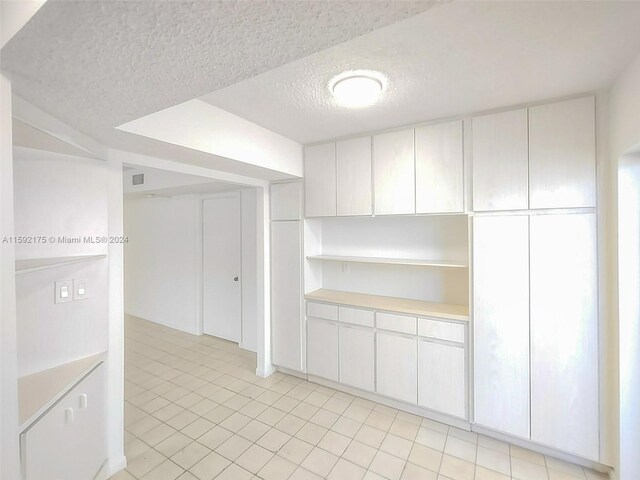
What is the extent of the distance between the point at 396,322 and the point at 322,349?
0.87m

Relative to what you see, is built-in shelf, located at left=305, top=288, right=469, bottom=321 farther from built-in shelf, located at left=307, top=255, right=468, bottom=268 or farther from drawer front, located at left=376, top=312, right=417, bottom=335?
built-in shelf, located at left=307, top=255, right=468, bottom=268

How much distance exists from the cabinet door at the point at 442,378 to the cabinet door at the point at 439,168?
117 centimetres

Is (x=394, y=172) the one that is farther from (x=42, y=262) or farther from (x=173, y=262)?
(x=173, y=262)

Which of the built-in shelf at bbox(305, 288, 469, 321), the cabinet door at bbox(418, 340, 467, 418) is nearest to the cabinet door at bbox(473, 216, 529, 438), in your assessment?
the cabinet door at bbox(418, 340, 467, 418)

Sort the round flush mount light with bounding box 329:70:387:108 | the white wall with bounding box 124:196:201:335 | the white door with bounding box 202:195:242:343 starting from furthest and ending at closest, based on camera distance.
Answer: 1. the white wall with bounding box 124:196:201:335
2. the white door with bounding box 202:195:242:343
3. the round flush mount light with bounding box 329:70:387:108

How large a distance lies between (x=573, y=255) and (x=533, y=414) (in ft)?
3.84

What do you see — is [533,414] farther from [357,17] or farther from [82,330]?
[82,330]

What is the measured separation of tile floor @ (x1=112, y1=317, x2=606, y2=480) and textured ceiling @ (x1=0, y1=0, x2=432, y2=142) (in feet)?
7.60

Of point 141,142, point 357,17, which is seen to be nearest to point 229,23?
point 357,17

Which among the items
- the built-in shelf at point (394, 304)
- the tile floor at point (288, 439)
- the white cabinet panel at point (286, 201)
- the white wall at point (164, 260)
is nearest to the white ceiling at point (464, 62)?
the white cabinet panel at point (286, 201)

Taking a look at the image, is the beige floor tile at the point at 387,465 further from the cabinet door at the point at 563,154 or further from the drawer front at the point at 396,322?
the cabinet door at the point at 563,154

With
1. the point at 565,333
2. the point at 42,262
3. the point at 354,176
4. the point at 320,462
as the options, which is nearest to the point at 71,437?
the point at 42,262

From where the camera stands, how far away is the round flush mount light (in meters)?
1.67

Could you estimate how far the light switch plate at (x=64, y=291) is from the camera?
68.7 inches
